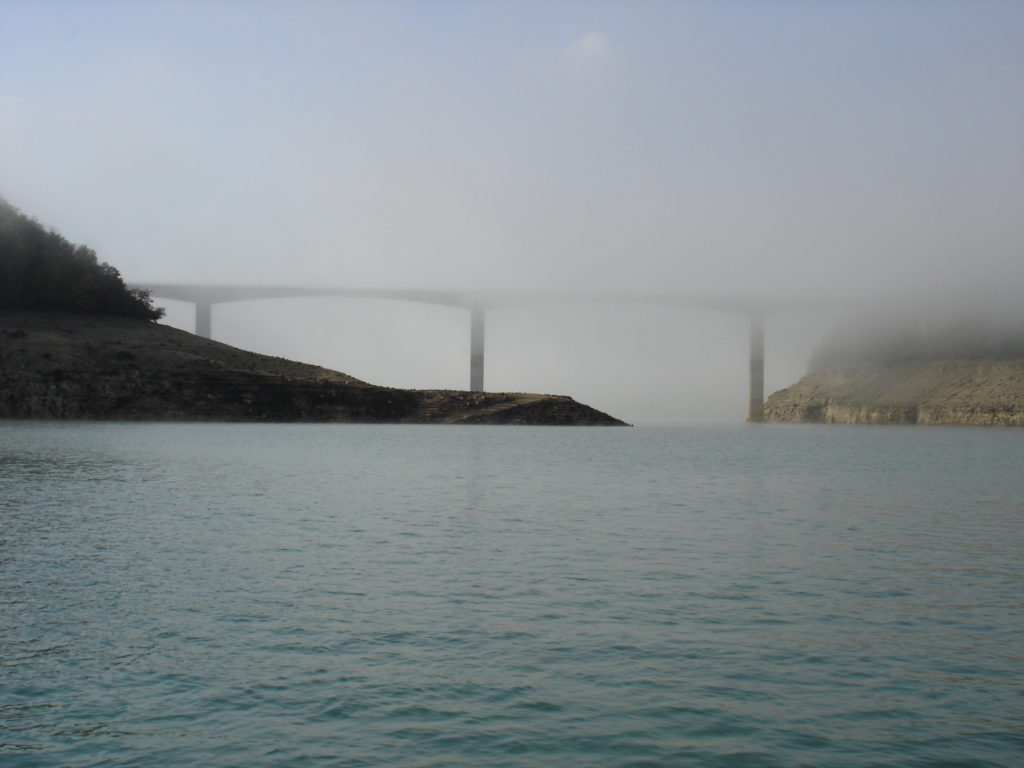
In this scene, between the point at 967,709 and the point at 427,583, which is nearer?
the point at 967,709

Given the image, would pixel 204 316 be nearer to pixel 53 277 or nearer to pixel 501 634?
pixel 53 277

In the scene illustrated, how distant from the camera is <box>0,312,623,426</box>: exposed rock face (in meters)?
98.2

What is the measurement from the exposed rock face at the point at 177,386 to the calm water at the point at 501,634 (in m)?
76.1

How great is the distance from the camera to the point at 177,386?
102812 mm

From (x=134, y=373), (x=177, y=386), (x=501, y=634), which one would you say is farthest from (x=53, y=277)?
(x=501, y=634)

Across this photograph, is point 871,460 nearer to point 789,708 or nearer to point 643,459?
point 643,459

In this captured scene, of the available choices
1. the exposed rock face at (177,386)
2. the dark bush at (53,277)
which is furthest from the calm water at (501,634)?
the dark bush at (53,277)

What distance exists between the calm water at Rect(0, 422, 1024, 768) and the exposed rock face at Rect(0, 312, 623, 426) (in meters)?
76.1

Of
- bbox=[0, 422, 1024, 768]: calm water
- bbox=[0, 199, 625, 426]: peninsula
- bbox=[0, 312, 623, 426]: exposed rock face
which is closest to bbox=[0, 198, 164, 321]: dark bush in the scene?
bbox=[0, 199, 625, 426]: peninsula

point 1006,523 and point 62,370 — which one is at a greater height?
point 62,370

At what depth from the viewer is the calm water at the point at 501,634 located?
353 inches

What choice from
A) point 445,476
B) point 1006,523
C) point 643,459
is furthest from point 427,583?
point 643,459

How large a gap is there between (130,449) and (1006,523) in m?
41.0

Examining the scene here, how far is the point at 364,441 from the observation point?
69000 mm
